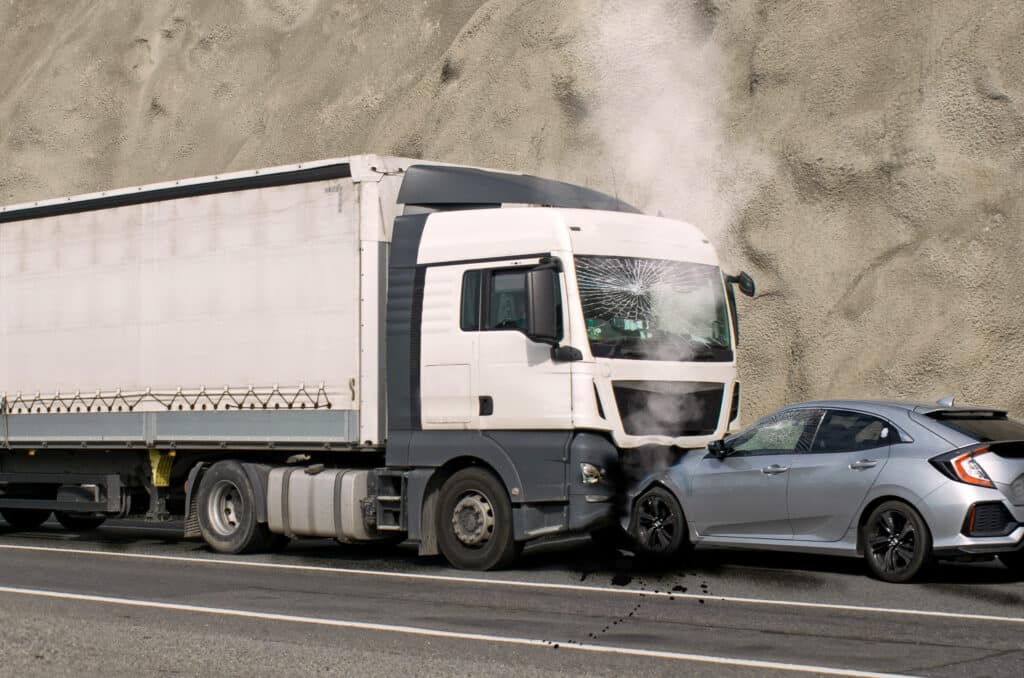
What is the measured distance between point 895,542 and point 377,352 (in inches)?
204

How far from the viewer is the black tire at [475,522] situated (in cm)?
1341

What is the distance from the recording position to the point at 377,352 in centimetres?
1430

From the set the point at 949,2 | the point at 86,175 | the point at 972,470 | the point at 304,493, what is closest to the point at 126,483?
the point at 304,493

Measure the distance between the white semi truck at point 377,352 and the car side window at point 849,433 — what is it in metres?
1.47

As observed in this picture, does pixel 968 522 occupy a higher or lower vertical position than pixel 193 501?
lower

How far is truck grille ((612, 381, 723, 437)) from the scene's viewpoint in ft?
44.0

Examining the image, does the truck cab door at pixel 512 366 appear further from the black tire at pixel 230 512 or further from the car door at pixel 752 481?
the black tire at pixel 230 512

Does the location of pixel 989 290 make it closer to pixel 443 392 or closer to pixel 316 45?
pixel 443 392

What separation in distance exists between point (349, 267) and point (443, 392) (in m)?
1.65

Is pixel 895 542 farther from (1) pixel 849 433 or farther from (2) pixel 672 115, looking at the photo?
(2) pixel 672 115

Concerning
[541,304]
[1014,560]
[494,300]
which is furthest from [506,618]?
[1014,560]

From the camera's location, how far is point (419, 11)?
157ft

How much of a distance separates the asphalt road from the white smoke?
17713 millimetres

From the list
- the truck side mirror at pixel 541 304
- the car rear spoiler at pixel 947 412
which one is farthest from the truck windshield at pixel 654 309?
the car rear spoiler at pixel 947 412
